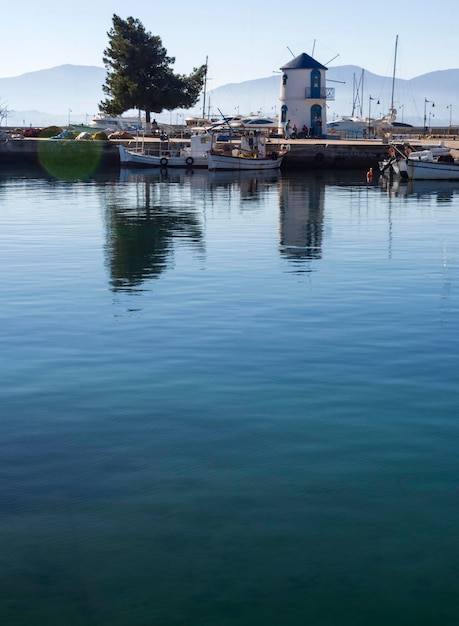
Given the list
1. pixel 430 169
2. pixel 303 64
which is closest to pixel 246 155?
pixel 430 169

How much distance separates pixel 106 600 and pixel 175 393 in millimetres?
4695

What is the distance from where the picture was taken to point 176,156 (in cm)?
7275

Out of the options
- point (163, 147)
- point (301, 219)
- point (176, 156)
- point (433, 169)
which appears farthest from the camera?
point (163, 147)

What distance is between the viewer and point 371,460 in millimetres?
8805

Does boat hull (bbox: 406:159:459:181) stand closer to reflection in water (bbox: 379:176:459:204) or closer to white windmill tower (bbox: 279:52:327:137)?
reflection in water (bbox: 379:176:459:204)

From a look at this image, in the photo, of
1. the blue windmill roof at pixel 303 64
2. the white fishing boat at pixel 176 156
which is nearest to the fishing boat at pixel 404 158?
the white fishing boat at pixel 176 156

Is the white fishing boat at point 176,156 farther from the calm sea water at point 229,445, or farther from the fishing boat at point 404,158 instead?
the calm sea water at point 229,445

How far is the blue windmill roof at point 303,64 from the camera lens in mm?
85312

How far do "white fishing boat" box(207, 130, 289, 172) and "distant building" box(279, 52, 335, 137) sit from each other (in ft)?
55.1

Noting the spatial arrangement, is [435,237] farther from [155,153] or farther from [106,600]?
[155,153]

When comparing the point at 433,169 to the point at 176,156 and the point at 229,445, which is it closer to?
the point at 176,156

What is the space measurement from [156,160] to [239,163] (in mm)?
8762

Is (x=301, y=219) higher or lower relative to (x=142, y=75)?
lower

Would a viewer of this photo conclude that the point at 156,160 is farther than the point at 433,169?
Yes
